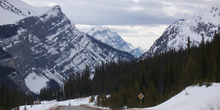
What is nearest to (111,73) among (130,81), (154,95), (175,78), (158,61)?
(158,61)

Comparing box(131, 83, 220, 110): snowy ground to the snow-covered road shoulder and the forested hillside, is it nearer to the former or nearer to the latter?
the snow-covered road shoulder

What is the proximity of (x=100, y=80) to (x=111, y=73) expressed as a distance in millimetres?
6396

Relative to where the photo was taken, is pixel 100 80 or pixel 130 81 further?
pixel 100 80

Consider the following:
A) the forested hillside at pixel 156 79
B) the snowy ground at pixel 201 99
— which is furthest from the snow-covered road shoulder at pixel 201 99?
the forested hillside at pixel 156 79

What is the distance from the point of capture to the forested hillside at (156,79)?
55463 mm

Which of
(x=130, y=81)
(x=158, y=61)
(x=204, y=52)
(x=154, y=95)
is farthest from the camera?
(x=158, y=61)

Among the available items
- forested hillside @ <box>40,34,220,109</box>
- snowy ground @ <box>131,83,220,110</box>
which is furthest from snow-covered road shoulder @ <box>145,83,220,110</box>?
forested hillside @ <box>40,34,220,109</box>

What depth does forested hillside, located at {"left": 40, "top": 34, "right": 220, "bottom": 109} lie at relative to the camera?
55.5 metres

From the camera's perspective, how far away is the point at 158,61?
12069 centimetres

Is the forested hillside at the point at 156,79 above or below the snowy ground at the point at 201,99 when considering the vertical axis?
above

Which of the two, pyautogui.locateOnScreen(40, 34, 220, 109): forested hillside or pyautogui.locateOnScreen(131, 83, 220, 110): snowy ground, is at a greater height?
pyautogui.locateOnScreen(40, 34, 220, 109): forested hillside

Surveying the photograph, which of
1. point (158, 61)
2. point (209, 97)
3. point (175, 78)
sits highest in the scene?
point (158, 61)

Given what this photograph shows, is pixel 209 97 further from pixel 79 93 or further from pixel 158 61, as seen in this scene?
pixel 79 93

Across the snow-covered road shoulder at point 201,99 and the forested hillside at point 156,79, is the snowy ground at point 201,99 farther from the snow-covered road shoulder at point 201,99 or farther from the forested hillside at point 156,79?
the forested hillside at point 156,79
